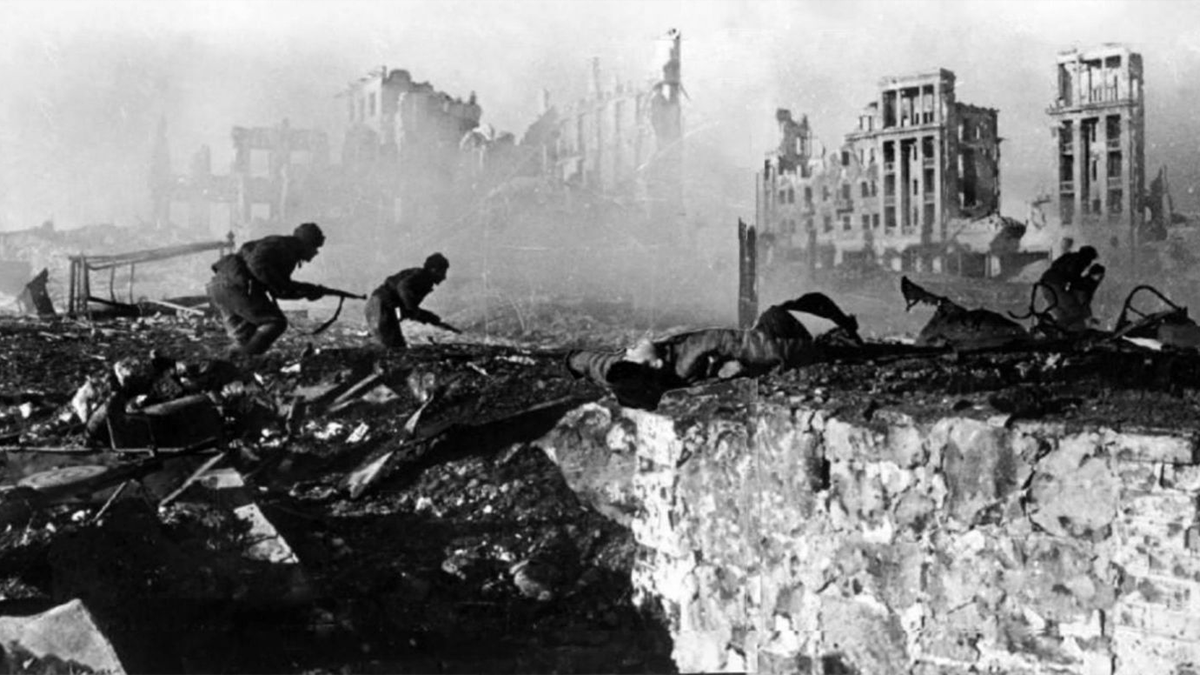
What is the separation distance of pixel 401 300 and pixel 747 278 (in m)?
2.27

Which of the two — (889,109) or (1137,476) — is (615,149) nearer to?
(889,109)

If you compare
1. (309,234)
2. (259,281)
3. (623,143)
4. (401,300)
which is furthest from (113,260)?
(623,143)

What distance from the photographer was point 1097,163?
299 inches

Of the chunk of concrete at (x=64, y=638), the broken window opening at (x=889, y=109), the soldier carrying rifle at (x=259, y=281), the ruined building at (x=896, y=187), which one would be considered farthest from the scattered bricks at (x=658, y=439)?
the broken window opening at (x=889, y=109)

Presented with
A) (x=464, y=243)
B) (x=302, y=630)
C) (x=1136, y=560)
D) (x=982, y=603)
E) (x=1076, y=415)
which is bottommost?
(x=302, y=630)

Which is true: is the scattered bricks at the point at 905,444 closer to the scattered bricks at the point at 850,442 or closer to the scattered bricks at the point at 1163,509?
the scattered bricks at the point at 850,442

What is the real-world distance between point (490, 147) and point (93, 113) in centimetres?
296

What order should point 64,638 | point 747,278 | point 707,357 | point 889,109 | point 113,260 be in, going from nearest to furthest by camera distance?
1. point 64,638
2. point 707,357
3. point 747,278
4. point 113,260
5. point 889,109

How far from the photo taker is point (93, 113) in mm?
6270

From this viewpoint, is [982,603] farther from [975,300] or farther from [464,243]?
[464,243]

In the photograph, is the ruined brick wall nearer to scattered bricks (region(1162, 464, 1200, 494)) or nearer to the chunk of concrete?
scattered bricks (region(1162, 464, 1200, 494))

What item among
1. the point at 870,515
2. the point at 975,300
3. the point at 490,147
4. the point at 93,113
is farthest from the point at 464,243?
the point at 870,515

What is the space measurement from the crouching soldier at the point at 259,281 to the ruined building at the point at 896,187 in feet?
10.2

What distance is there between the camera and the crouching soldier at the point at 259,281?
241 inches
